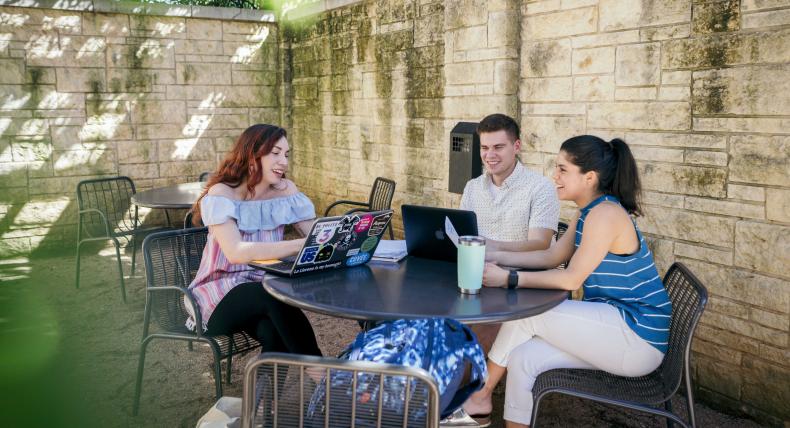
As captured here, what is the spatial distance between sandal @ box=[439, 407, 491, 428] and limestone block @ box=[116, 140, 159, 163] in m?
5.35

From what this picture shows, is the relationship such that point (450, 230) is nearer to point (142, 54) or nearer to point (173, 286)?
point (173, 286)

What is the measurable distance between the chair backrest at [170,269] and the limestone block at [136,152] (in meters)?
4.27

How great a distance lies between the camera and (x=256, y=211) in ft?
9.52

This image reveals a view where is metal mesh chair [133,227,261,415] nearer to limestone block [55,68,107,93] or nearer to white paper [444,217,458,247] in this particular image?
white paper [444,217,458,247]

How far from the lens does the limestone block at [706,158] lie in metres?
3.12

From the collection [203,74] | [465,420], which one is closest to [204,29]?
[203,74]

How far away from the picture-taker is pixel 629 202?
8.18ft

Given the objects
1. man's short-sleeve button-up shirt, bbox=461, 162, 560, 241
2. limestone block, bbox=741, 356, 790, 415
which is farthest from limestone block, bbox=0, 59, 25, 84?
limestone block, bbox=741, 356, 790, 415

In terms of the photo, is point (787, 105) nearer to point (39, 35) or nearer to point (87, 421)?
point (87, 421)

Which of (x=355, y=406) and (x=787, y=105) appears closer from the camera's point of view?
(x=355, y=406)

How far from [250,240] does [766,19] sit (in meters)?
2.43

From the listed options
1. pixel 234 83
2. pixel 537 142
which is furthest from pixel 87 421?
pixel 234 83

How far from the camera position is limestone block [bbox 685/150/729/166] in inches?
123

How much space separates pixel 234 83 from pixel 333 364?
6.36m
